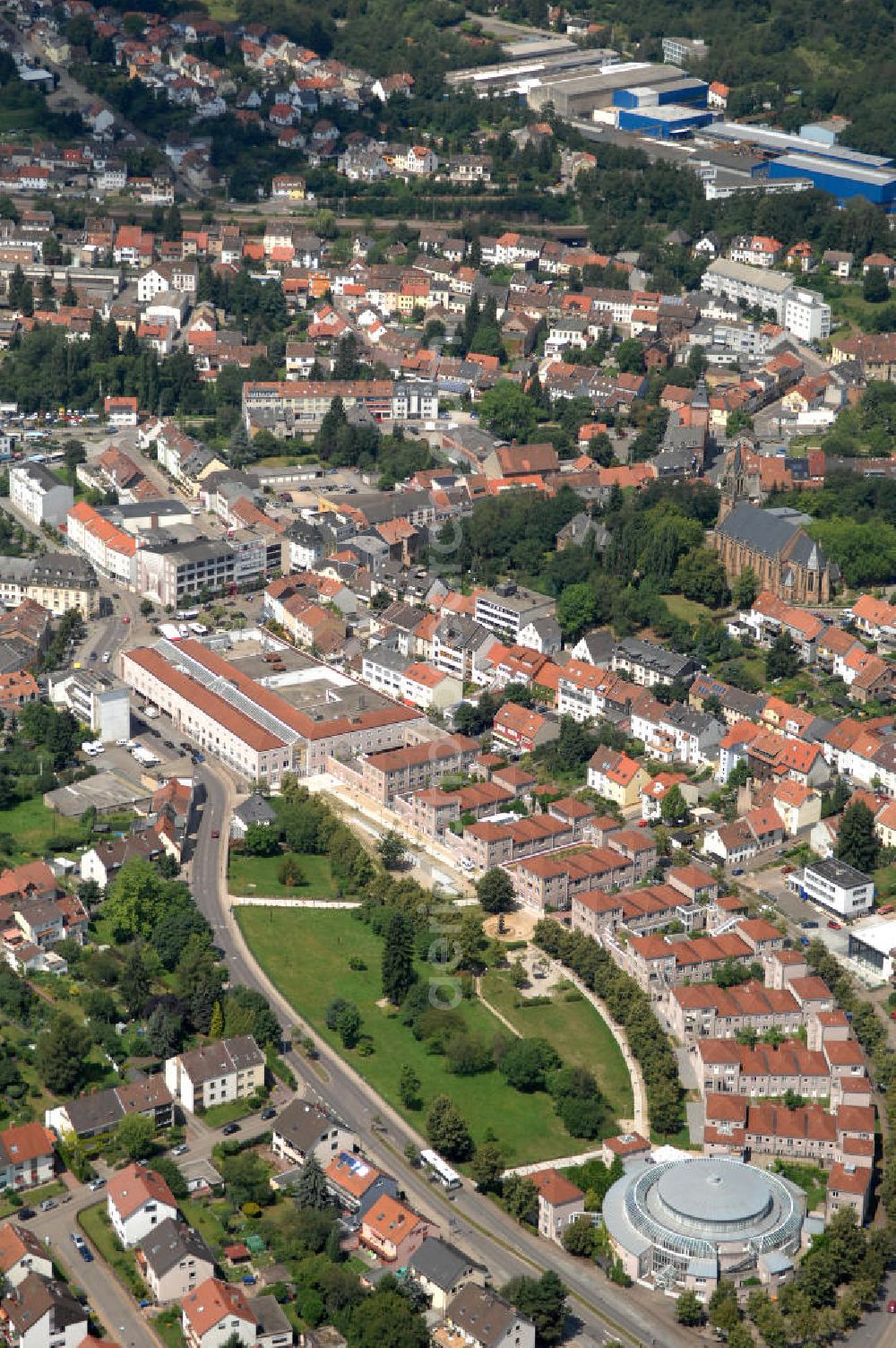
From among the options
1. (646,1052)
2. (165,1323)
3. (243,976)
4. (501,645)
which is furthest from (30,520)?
(165,1323)

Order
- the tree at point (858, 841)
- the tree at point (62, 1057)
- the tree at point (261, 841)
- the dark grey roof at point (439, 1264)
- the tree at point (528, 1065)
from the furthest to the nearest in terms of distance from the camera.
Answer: the tree at point (261, 841), the tree at point (858, 841), the tree at point (528, 1065), the tree at point (62, 1057), the dark grey roof at point (439, 1264)

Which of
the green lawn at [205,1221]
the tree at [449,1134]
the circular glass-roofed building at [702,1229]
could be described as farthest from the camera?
the tree at [449,1134]

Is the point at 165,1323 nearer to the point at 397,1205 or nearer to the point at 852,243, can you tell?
the point at 397,1205

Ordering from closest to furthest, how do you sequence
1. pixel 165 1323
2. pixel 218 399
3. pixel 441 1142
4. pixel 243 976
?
pixel 165 1323, pixel 441 1142, pixel 243 976, pixel 218 399

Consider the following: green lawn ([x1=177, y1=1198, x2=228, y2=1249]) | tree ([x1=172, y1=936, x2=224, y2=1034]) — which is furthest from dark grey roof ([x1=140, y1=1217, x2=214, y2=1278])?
tree ([x1=172, y1=936, x2=224, y2=1034])

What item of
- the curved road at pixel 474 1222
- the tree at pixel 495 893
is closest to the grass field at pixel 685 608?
the tree at pixel 495 893

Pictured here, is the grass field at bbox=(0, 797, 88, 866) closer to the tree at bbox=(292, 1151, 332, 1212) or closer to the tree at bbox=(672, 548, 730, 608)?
the tree at bbox=(292, 1151, 332, 1212)

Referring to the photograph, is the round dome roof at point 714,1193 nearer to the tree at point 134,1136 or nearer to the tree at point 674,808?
the tree at point 134,1136

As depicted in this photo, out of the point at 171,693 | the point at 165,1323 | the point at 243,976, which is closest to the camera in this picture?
the point at 165,1323
